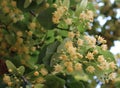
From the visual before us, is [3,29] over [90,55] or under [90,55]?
over

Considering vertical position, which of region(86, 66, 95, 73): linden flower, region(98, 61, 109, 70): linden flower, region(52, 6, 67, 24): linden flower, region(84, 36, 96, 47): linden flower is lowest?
region(86, 66, 95, 73): linden flower

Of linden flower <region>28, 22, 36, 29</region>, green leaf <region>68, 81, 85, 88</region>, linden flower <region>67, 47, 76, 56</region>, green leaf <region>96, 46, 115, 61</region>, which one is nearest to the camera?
linden flower <region>67, 47, 76, 56</region>

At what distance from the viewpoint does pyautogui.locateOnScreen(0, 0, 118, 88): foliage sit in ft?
4.67

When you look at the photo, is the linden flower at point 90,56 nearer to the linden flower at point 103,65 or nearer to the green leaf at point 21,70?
the linden flower at point 103,65

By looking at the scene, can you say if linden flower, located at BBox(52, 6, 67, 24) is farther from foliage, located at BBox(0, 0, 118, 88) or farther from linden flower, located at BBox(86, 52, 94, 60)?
linden flower, located at BBox(86, 52, 94, 60)

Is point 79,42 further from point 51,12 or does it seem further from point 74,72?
point 51,12

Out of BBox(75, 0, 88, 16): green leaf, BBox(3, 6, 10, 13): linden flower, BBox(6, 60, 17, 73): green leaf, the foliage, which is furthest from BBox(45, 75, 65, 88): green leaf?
BBox(3, 6, 10, 13): linden flower

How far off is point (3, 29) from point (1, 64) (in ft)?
0.79

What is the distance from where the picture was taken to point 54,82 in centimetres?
150

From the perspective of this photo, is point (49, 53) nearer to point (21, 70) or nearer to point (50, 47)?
point (50, 47)

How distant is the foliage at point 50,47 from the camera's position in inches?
56.1

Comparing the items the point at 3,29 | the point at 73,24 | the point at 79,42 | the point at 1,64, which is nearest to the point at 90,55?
the point at 79,42

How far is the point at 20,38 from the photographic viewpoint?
1.69 m

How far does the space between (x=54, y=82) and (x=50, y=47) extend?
14 cm
